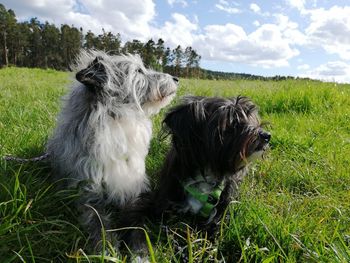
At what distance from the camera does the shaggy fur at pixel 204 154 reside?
3121 mm

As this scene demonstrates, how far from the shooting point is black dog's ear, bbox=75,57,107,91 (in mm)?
3357

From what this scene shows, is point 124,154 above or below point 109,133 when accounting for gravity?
below

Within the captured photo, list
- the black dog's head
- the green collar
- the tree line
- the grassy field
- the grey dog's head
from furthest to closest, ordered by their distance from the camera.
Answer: the tree line
the grey dog's head
the green collar
the black dog's head
the grassy field

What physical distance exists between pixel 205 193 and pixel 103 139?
1.00 meters

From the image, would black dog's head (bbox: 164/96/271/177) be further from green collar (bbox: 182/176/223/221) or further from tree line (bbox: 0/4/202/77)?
tree line (bbox: 0/4/202/77)

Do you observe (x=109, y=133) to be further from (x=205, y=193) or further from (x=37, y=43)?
(x=37, y=43)

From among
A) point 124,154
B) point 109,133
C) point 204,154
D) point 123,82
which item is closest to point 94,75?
point 123,82

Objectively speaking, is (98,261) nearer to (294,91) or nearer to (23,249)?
(23,249)

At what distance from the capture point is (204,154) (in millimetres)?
3238

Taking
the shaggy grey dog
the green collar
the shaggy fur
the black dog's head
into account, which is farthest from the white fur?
the green collar

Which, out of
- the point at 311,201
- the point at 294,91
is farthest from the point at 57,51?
the point at 311,201

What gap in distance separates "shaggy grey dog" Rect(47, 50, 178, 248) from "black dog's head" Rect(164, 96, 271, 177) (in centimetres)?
46

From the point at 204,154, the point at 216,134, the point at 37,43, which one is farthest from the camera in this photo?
the point at 37,43

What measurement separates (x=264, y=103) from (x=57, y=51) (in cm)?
6647
